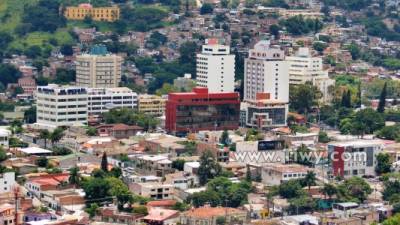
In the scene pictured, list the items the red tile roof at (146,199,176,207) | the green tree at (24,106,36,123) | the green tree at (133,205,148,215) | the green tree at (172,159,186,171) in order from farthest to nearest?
the green tree at (24,106,36,123) < the green tree at (172,159,186,171) < the red tile roof at (146,199,176,207) < the green tree at (133,205,148,215)

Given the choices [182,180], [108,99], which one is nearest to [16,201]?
[182,180]

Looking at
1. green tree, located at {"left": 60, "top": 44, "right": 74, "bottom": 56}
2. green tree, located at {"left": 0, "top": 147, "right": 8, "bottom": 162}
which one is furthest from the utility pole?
green tree, located at {"left": 60, "top": 44, "right": 74, "bottom": 56}

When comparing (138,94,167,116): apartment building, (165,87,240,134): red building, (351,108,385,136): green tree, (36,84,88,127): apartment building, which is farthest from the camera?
(138,94,167,116): apartment building

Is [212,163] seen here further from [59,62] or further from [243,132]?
[59,62]

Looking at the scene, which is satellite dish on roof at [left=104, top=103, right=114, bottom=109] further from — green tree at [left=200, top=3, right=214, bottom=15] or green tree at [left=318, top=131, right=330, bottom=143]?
green tree at [left=200, top=3, right=214, bottom=15]

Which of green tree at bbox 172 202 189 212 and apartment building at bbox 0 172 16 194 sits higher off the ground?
apartment building at bbox 0 172 16 194

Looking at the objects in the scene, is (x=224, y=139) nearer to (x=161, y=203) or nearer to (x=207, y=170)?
(x=207, y=170)

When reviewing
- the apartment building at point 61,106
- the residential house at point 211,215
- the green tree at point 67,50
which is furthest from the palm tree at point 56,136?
the green tree at point 67,50

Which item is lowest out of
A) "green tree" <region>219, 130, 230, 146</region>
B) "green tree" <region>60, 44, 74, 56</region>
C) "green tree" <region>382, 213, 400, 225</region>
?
"green tree" <region>219, 130, 230, 146</region>
